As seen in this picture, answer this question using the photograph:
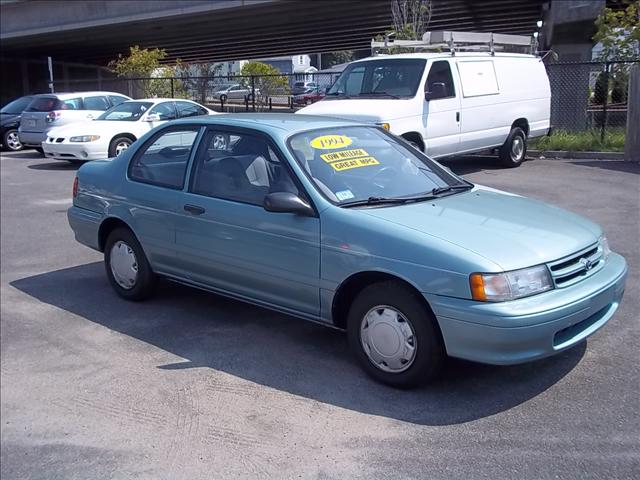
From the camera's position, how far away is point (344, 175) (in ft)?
16.4

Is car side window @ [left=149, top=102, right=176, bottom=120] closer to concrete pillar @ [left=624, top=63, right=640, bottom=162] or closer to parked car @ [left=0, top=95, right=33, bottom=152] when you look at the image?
parked car @ [left=0, top=95, right=33, bottom=152]

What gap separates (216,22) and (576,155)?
22.8 meters

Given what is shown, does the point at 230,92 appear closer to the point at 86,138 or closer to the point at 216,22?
the point at 216,22

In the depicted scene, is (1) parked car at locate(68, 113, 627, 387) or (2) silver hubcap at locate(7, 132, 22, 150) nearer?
(1) parked car at locate(68, 113, 627, 387)

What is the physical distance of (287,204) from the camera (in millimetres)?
4656

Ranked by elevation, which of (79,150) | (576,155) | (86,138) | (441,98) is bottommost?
(576,155)

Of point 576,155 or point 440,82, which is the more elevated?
point 440,82

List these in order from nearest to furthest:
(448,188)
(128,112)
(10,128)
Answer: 1. (448,188)
2. (128,112)
3. (10,128)

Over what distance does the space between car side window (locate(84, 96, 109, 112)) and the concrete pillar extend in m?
12.7

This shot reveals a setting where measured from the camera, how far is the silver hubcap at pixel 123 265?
20.3 ft

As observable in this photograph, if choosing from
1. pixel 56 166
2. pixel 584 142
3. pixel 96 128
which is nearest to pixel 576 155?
pixel 584 142

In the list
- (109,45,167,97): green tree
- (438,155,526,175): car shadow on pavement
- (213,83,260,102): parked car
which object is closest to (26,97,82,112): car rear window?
(213,83,260,102): parked car

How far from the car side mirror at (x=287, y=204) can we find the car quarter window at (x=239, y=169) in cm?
17

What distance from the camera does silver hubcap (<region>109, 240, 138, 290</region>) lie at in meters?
6.19
